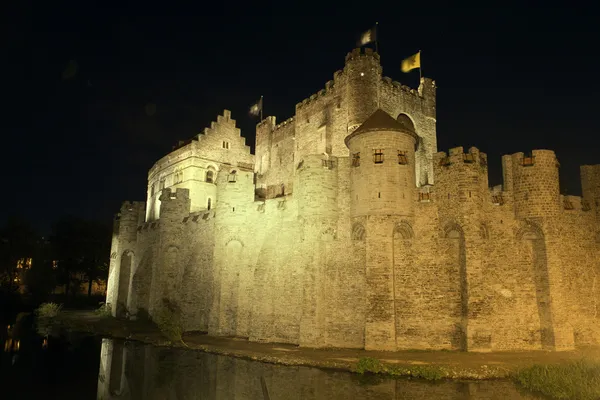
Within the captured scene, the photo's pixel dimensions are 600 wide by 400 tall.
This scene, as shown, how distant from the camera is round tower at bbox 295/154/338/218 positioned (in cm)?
2284

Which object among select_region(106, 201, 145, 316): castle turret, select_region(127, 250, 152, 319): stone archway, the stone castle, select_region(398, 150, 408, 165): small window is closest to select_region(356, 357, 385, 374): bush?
the stone castle

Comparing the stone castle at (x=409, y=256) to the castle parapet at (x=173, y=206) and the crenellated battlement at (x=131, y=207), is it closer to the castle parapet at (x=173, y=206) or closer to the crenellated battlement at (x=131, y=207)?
the castle parapet at (x=173, y=206)

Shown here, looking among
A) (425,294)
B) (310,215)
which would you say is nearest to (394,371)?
(425,294)

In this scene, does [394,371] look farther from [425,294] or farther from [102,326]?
[102,326]

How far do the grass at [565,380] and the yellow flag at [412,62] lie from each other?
22861 millimetres

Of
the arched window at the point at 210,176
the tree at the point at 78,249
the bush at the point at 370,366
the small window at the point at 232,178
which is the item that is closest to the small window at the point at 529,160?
the bush at the point at 370,366

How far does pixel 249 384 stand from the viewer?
16422mm

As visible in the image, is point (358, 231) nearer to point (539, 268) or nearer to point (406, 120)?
point (539, 268)

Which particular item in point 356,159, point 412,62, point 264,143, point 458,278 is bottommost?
point 458,278

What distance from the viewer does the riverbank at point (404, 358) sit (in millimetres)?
16375

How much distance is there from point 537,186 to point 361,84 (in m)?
14.0

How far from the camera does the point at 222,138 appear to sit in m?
45.2

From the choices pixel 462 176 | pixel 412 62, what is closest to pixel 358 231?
pixel 462 176

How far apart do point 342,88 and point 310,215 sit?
511 inches
